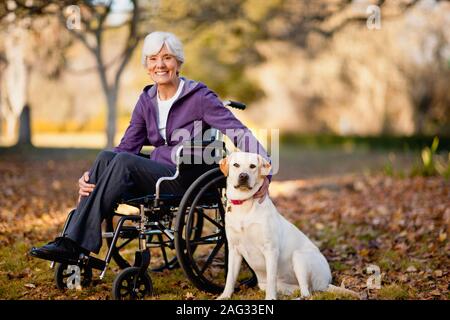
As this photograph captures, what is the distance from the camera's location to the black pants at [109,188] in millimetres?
3449

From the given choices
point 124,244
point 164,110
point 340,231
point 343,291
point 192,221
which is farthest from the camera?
point 340,231

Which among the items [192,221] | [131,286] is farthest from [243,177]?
[131,286]

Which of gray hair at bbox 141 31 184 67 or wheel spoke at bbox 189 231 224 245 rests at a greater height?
gray hair at bbox 141 31 184 67

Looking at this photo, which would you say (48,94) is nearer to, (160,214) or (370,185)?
(370,185)

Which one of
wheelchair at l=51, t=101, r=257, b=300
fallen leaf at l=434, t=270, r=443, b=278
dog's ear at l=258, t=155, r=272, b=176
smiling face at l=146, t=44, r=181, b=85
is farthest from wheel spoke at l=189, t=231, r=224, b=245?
fallen leaf at l=434, t=270, r=443, b=278

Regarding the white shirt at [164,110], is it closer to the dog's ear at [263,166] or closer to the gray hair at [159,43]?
the gray hair at [159,43]

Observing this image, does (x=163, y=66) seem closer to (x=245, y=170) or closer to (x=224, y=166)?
(x=224, y=166)

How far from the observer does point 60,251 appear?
338 cm

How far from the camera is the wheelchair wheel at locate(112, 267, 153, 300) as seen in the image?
3.44 m

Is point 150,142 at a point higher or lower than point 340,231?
higher

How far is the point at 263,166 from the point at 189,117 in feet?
2.12

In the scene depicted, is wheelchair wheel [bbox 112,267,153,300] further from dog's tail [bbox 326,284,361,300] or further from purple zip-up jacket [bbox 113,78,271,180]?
dog's tail [bbox 326,284,361,300]

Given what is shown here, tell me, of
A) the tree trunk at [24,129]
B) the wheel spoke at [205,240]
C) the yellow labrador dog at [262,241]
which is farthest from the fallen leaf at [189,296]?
the tree trunk at [24,129]

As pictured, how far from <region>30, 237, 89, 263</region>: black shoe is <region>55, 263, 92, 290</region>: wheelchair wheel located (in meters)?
0.31
